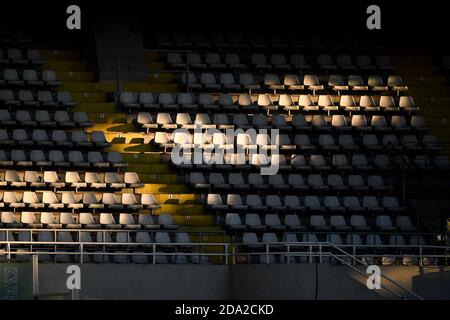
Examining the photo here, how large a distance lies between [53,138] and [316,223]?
14.5ft

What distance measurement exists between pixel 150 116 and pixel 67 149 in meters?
1.47

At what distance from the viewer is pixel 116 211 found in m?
21.6

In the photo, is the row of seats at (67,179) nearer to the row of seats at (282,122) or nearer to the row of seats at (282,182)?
the row of seats at (282,182)

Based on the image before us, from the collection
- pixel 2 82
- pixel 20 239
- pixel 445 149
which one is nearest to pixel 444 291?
pixel 445 149

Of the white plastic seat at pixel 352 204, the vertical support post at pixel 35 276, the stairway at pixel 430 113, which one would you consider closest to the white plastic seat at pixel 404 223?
the stairway at pixel 430 113

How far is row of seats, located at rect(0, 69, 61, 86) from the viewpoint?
2286 cm

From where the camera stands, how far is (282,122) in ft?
75.2

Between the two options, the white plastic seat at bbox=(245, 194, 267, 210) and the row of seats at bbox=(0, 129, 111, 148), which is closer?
the white plastic seat at bbox=(245, 194, 267, 210)

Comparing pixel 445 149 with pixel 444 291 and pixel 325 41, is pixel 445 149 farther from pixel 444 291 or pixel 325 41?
pixel 444 291

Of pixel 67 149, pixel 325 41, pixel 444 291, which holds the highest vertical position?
pixel 325 41

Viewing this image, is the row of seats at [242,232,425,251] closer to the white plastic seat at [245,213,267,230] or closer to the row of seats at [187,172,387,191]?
the white plastic seat at [245,213,267,230]

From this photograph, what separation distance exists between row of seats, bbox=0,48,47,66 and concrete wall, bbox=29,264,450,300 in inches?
224

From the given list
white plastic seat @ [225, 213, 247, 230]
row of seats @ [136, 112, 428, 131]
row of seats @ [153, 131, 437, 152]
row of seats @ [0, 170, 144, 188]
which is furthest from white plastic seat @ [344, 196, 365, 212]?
row of seats @ [0, 170, 144, 188]

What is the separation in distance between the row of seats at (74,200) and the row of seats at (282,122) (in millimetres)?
1546
